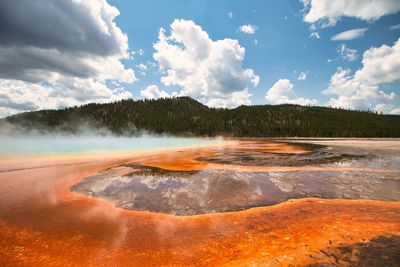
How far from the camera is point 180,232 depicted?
695cm

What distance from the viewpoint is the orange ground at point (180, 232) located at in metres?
5.52

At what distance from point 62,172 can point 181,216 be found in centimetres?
1164

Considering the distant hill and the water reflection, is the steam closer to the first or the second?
the distant hill

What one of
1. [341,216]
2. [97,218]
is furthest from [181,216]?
[341,216]

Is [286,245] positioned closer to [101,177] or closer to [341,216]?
[341,216]

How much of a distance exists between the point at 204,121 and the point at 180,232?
428ft

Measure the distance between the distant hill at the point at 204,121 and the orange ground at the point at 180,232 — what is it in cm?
10484

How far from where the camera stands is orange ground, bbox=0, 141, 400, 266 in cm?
552

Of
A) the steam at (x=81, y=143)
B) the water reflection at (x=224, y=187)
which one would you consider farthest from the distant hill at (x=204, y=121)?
the water reflection at (x=224, y=187)

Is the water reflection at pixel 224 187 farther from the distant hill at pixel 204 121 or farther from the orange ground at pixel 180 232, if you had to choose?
the distant hill at pixel 204 121

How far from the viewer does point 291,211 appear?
8.41 meters

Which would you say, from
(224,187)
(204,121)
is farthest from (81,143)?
(204,121)

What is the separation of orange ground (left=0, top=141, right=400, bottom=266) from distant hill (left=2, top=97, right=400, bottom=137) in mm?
104835

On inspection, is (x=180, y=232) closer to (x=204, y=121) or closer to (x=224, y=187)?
(x=224, y=187)
